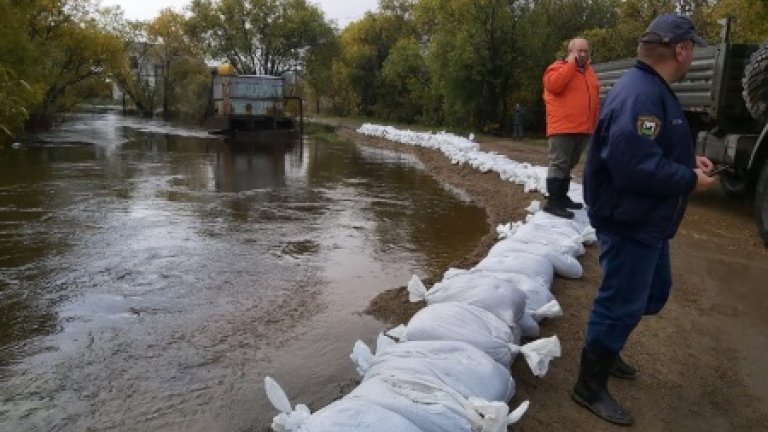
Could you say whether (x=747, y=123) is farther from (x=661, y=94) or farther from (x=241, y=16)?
(x=241, y=16)

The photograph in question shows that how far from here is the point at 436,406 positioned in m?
2.00

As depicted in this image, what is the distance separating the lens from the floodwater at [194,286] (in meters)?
2.81

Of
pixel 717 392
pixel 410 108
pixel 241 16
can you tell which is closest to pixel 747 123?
pixel 717 392

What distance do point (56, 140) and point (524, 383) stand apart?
18.2 meters

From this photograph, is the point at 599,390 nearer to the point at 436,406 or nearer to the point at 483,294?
the point at 483,294

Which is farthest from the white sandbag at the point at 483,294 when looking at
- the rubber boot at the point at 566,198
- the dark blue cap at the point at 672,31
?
the rubber boot at the point at 566,198

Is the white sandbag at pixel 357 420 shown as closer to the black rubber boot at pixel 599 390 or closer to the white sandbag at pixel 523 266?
the black rubber boot at pixel 599 390

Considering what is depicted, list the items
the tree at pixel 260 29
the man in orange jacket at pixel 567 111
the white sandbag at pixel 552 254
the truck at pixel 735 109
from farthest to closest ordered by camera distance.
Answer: the tree at pixel 260 29 → the truck at pixel 735 109 → the man in orange jacket at pixel 567 111 → the white sandbag at pixel 552 254

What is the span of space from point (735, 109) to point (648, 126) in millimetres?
4500

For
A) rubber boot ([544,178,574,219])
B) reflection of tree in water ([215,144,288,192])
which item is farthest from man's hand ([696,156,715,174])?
reflection of tree in water ([215,144,288,192])

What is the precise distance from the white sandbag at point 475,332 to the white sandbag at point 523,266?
80cm

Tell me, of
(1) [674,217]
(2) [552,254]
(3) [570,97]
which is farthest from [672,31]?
(3) [570,97]

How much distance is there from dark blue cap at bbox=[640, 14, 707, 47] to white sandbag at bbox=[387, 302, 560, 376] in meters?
1.26

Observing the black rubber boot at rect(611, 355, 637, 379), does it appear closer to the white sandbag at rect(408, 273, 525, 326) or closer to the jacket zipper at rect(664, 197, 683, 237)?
the white sandbag at rect(408, 273, 525, 326)
